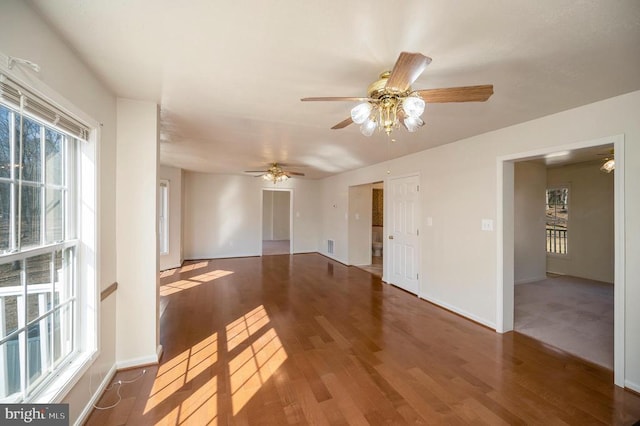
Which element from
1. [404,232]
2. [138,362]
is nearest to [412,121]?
[138,362]

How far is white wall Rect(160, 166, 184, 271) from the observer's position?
557 centimetres

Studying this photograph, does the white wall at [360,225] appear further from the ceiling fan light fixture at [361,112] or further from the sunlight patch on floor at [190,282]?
the ceiling fan light fixture at [361,112]

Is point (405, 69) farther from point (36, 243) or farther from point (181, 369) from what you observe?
point (181, 369)

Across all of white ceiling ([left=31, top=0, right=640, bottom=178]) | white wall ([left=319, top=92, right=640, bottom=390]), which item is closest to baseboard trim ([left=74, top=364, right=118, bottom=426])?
white ceiling ([left=31, top=0, right=640, bottom=178])

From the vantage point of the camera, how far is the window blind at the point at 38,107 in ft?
3.48

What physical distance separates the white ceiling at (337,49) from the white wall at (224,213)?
4475 millimetres

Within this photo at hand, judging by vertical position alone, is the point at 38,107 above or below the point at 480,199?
above

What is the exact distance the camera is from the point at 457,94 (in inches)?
58.2

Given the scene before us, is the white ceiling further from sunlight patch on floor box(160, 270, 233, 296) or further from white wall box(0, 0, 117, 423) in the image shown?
sunlight patch on floor box(160, 270, 233, 296)

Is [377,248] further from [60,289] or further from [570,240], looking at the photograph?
[60,289]

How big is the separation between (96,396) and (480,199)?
4169 millimetres

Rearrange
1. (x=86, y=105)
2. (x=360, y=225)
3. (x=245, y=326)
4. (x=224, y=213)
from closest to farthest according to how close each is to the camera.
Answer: (x=86, y=105), (x=245, y=326), (x=360, y=225), (x=224, y=213)

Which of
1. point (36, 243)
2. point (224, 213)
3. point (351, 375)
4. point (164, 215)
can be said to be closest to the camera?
point (36, 243)

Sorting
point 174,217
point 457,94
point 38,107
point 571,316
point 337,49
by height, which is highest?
point 337,49
